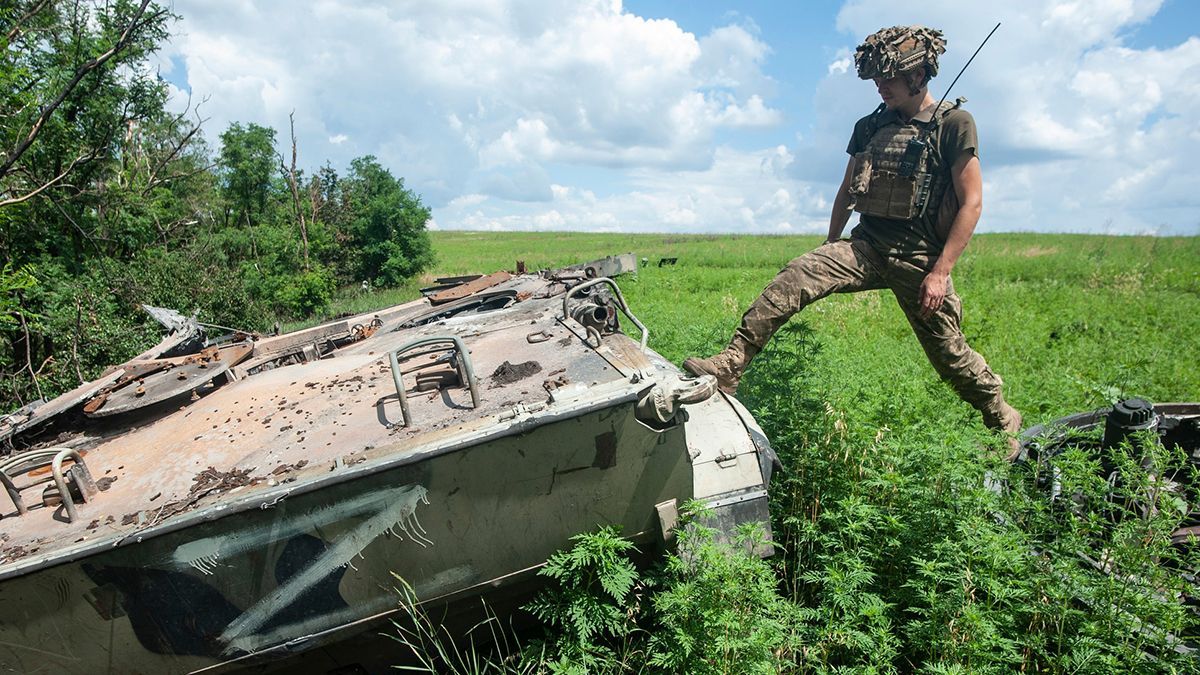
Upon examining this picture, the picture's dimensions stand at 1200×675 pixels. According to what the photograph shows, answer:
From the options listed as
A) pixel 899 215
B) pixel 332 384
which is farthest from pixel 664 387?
pixel 899 215

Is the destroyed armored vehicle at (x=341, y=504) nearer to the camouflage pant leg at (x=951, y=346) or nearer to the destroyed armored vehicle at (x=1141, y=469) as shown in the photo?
the destroyed armored vehicle at (x=1141, y=469)

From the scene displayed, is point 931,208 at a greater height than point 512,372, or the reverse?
point 931,208

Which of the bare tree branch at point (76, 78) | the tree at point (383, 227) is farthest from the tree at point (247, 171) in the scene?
the bare tree branch at point (76, 78)

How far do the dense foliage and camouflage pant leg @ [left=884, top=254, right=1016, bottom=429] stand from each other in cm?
763

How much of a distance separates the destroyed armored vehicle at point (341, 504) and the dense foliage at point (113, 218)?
616 cm

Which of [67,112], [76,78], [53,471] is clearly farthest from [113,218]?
[53,471]

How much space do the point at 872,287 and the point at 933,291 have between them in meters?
0.43

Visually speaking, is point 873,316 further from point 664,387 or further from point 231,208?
point 231,208

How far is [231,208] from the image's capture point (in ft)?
89.3

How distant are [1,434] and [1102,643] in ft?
15.5

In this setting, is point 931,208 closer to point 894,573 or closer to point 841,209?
point 841,209

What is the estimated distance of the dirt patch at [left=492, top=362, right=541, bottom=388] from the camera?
289cm

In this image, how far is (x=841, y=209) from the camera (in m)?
4.54

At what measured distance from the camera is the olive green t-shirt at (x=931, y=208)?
154 inches
